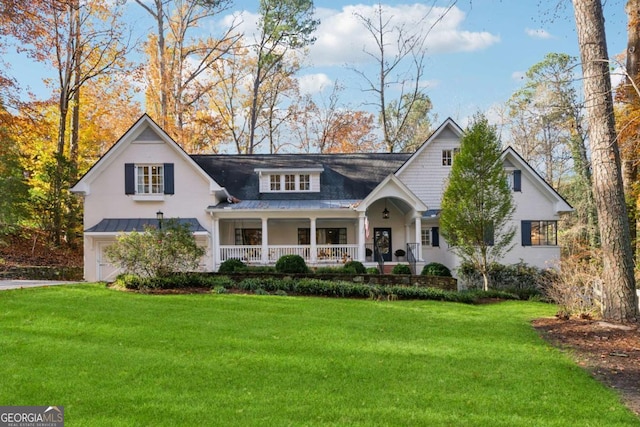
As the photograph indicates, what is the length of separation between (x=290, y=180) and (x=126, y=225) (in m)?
7.53

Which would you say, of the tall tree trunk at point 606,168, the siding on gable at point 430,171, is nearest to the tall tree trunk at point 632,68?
the siding on gable at point 430,171

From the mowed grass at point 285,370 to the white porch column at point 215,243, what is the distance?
8.48 metres

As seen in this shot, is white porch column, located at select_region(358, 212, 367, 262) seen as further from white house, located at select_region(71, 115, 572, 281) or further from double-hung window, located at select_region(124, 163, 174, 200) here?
double-hung window, located at select_region(124, 163, 174, 200)

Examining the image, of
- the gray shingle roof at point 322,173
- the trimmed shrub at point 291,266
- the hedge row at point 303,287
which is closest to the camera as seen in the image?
the hedge row at point 303,287

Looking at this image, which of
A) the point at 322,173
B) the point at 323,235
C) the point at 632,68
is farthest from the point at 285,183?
the point at 632,68

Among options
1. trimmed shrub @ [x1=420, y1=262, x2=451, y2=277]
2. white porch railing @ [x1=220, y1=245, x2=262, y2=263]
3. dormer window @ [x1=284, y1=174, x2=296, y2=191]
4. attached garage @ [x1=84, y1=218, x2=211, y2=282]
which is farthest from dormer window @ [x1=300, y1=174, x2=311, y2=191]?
trimmed shrub @ [x1=420, y1=262, x2=451, y2=277]

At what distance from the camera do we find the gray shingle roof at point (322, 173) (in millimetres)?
20859

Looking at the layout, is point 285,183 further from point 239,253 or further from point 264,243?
point 239,253

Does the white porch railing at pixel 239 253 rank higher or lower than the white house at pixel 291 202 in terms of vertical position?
lower

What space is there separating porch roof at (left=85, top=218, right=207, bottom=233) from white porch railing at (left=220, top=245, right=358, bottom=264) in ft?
4.74

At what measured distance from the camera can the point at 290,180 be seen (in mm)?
21141

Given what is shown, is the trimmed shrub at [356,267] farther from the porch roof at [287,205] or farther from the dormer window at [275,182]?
the dormer window at [275,182]

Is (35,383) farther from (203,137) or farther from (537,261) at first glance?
(203,137)

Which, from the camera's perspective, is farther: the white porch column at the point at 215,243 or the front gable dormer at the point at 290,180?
the front gable dormer at the point at 290,180
